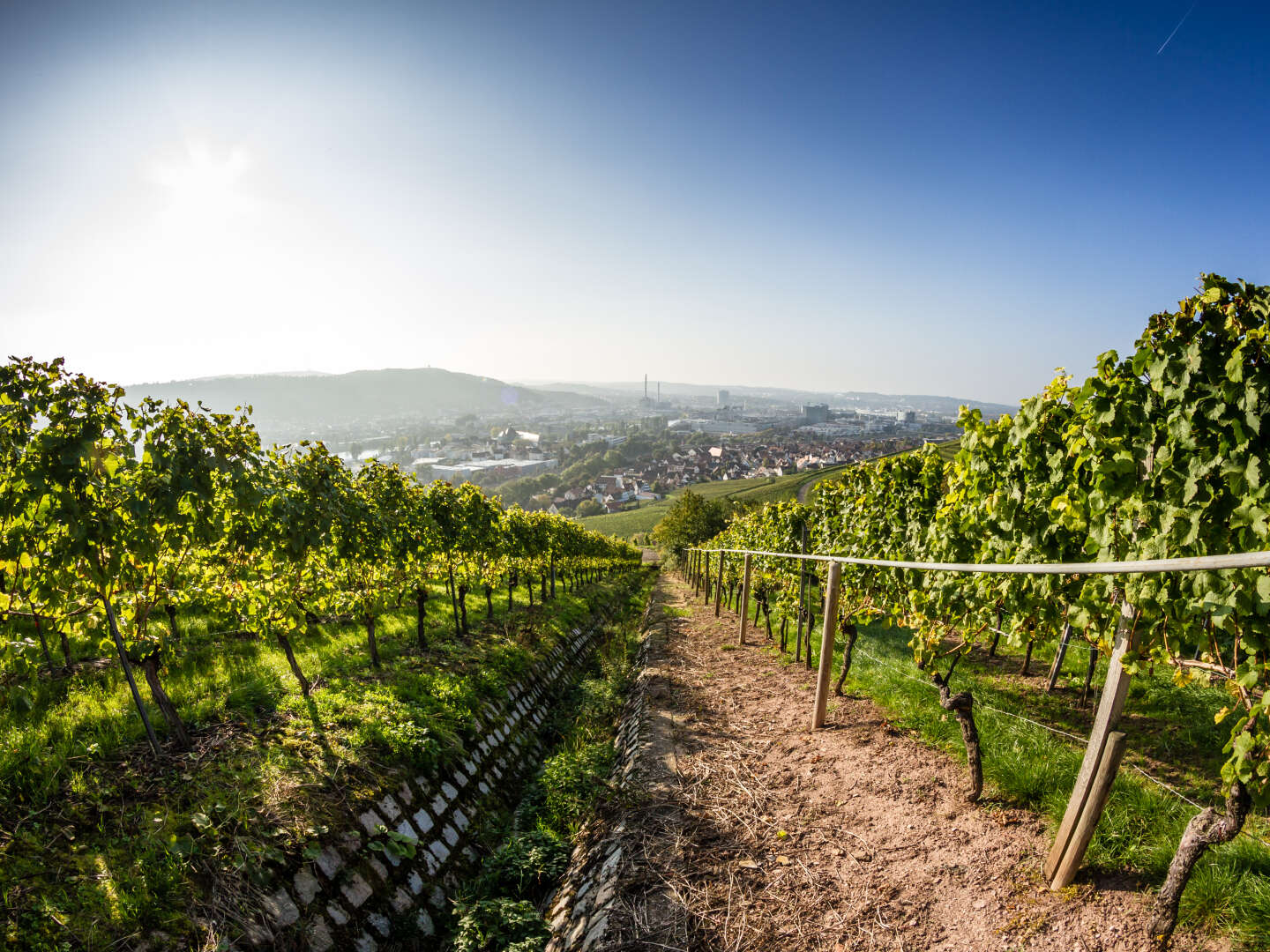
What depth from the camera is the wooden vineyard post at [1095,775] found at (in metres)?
2.63

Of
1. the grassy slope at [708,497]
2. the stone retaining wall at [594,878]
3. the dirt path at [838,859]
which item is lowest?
the grassy slope at [708,497]

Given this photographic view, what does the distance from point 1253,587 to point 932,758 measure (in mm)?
3147

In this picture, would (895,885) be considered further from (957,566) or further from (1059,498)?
(1059,498)

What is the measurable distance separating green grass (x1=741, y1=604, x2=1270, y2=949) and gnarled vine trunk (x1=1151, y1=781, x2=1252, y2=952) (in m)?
0.21

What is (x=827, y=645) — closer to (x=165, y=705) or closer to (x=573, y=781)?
(x=573, y=781)

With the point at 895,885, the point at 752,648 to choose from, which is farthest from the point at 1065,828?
the point at 752,648

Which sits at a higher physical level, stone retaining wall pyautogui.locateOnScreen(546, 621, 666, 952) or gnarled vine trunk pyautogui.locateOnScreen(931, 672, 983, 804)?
gnarled vine trunk pyautogui.locateOnScreen(931, 672, 983, 804)

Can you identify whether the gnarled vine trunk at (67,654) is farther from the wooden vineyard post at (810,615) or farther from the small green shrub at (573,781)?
the wooden vineyard post at (810,615)

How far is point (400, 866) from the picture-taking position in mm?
5141

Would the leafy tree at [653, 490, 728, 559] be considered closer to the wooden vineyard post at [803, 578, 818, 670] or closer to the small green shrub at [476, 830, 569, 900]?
the wooden vineyard post at [803, 578, 818, 670]

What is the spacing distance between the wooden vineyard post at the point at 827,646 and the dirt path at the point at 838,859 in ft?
0.71

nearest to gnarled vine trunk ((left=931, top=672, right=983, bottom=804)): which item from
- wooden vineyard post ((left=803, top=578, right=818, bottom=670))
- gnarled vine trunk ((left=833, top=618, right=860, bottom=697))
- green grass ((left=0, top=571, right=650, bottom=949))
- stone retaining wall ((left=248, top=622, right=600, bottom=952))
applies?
wooden vineyard post ((left=803, top=578, right=818, bottom=670))

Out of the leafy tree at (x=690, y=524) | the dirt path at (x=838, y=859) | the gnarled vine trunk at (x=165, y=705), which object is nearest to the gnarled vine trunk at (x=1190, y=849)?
the dirt path at (x=838, y=859)

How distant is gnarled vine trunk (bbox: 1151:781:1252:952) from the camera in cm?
234
